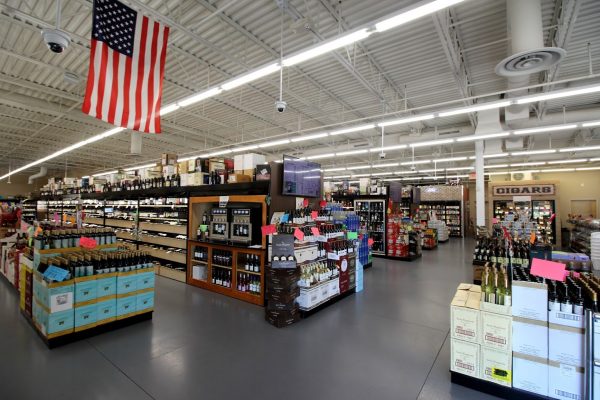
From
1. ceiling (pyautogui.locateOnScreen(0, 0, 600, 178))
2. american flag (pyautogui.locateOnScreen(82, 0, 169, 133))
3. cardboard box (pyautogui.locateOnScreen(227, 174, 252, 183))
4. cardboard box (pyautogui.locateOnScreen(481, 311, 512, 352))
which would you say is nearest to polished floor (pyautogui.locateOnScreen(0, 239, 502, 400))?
cardboard box (pyautogui.locateOnScreen(481, 311, 512, 352))

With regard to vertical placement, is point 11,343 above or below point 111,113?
below

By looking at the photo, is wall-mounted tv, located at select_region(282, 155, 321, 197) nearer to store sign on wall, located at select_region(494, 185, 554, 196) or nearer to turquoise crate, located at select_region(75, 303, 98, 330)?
turquoise crate, located at select_region(75, 303, 98, 330)

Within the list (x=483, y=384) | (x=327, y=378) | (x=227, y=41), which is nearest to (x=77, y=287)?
(x=327, y=378)

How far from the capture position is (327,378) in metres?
3.04

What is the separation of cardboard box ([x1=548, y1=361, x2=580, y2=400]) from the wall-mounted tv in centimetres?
422

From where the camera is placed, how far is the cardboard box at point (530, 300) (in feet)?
8.57

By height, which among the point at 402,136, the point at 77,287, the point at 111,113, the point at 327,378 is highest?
the point at 402,136

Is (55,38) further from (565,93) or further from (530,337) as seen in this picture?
(565,93)

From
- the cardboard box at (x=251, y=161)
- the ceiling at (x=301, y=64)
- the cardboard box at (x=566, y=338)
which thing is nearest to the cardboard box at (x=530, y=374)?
the cardboard box at (x=566, y=338)

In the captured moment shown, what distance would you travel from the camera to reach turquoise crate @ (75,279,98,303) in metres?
3.81

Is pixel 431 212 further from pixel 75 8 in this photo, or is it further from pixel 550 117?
pixel 75 8

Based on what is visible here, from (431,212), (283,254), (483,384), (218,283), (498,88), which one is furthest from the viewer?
(431,212)

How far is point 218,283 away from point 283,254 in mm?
2351

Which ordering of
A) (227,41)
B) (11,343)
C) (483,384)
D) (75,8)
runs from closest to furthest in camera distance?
1. (483,384)
2. (11,343)
3. (75,8)
4. (227,41)
